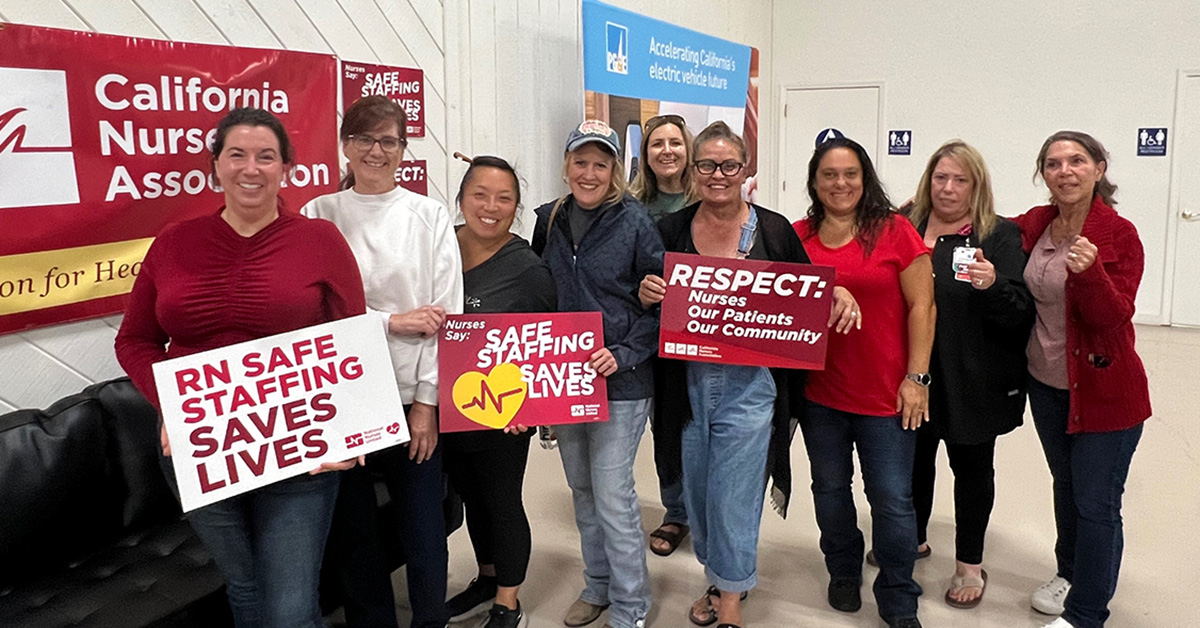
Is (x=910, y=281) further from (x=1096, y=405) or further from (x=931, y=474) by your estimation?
(x=931, y=474)

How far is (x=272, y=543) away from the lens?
1816 millimetres

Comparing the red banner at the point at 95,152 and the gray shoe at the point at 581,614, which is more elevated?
the red banner at the point at 95,152

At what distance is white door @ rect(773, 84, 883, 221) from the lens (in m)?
8.08

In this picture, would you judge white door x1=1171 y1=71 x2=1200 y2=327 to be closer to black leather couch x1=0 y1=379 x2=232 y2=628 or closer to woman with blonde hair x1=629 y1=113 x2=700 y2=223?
woman with blonde hair x1=629 y1=113 x2=700 y2=223

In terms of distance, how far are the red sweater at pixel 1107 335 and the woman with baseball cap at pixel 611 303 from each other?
1142 mm

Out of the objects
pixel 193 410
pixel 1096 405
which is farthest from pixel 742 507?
pixel 193 410

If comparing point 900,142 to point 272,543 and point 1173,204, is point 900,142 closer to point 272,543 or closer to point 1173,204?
point 1173,204

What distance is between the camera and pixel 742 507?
2414 mm

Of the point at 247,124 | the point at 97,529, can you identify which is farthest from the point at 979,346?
the point at 97,529

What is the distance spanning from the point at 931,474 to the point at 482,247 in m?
1.68

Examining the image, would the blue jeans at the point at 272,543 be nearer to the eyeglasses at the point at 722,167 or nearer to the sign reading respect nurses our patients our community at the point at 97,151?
the sign reading respect nurses our patients our community at the point at 97,151

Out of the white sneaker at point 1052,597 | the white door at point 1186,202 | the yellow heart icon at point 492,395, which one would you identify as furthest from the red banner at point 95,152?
the white door at point 1186,202

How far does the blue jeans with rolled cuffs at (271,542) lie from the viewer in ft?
5.97

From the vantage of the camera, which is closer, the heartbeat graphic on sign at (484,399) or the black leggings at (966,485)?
the heartbeat graphic on sign at (484,399)
